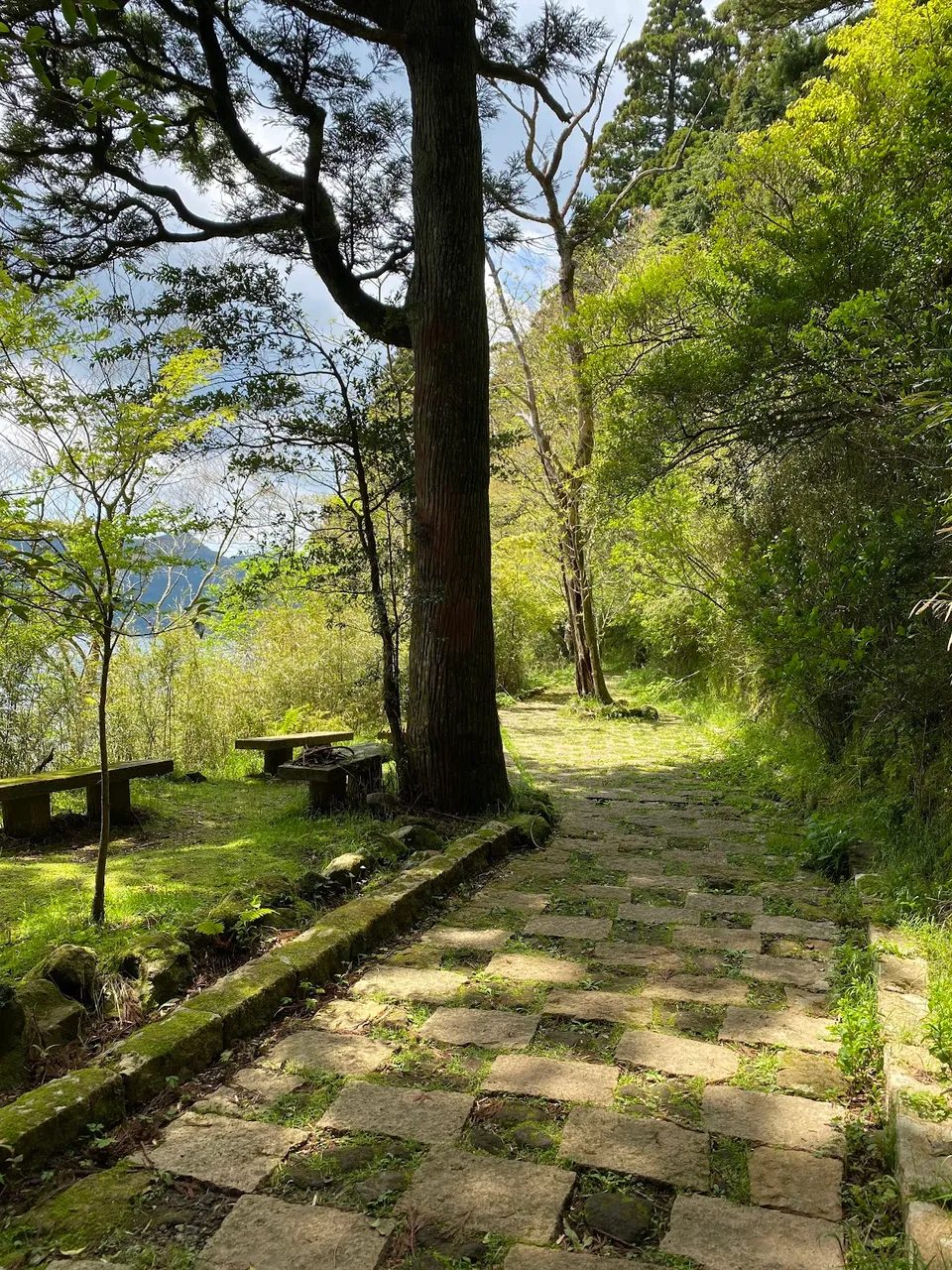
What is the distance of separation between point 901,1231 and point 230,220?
8.07 meters

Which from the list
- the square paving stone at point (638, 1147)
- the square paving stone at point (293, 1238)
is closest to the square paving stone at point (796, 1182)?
the square paving stone at point (638, 1147)

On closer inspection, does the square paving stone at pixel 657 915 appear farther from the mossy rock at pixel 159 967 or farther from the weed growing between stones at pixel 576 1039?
the mossy rock at pixel 159 967

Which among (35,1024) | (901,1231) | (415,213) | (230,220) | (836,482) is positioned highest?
(230,220)

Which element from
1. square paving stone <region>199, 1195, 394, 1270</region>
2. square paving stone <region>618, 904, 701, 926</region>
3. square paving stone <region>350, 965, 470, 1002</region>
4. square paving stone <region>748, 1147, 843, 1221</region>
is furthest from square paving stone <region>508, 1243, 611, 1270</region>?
square paving stone <region>618, 904, 701, 926</region>

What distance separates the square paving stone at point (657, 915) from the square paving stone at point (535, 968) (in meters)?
0.65

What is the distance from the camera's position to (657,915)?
12.4 ft

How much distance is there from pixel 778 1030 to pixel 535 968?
0.88 meters

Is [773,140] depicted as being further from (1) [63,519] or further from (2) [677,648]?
(2) [677,648]

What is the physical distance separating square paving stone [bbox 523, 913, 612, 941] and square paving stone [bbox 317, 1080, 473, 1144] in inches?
52.0

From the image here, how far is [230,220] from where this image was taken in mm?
7344

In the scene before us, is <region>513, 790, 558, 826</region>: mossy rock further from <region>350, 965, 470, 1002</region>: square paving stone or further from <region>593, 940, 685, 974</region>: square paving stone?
<region>350, 965, 470, 1002</region>: square paving stone

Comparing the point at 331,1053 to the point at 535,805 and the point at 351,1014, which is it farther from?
the point at 535,805

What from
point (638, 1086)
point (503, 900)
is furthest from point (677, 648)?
point (638, 1086)

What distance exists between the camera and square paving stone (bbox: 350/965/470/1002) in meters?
2.88
